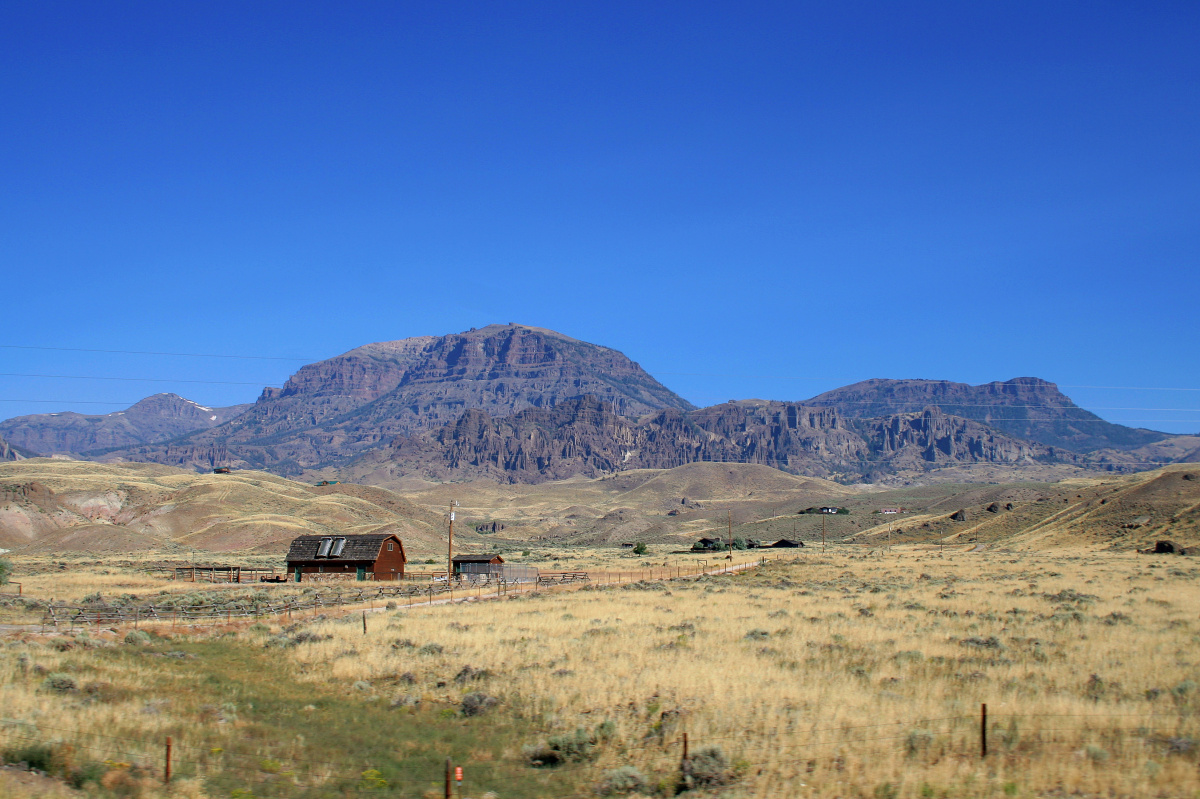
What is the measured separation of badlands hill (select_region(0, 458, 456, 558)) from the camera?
3698 inches

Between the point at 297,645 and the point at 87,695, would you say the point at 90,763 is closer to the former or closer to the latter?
the point at 87,695

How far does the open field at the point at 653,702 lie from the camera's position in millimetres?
13898

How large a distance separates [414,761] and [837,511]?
6460 inches

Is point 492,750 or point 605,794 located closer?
point 605,794

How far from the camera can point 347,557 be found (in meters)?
60.2

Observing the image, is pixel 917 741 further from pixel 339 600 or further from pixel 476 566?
pixel 476 566

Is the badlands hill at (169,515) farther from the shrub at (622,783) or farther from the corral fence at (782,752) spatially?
the shrub at (622,783)

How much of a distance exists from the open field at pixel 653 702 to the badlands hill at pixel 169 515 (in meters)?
73.6

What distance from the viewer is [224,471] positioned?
177 meters

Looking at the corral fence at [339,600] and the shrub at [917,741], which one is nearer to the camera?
the shrub at [917,741]

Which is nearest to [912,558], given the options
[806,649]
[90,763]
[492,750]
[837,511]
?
[806,649]

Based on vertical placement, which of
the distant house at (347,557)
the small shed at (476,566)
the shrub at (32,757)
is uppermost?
the shrub at (32,757)

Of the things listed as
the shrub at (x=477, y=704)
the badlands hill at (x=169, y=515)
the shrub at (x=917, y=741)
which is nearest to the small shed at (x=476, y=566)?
the badlands hill at (x=169, y=515)

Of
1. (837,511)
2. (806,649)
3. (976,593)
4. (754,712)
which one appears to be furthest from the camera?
(837,511)
